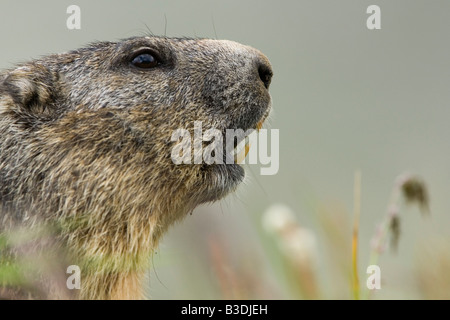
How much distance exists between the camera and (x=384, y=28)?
3017 centimetres

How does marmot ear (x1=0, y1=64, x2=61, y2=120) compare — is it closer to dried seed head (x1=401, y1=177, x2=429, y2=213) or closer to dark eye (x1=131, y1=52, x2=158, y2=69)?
dark eye (x1=131, y1=52, x2=158, y2=69)

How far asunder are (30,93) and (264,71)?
5.12ft

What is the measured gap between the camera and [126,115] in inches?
196

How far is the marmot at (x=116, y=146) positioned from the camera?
4.71 metres

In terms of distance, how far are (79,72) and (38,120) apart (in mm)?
490

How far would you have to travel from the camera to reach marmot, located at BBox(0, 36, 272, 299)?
4707mm

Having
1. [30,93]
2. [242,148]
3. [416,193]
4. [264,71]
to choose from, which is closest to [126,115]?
[30,93]

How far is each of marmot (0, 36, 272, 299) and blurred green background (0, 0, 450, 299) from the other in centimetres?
30

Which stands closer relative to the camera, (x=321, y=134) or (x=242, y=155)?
(x=242, y=155)

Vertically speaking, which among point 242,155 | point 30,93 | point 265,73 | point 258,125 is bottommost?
point 242,155

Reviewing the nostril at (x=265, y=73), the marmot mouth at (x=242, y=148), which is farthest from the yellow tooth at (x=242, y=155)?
the nostril at (x=265, y=73)

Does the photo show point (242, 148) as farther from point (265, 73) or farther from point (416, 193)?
point (416, 193)
